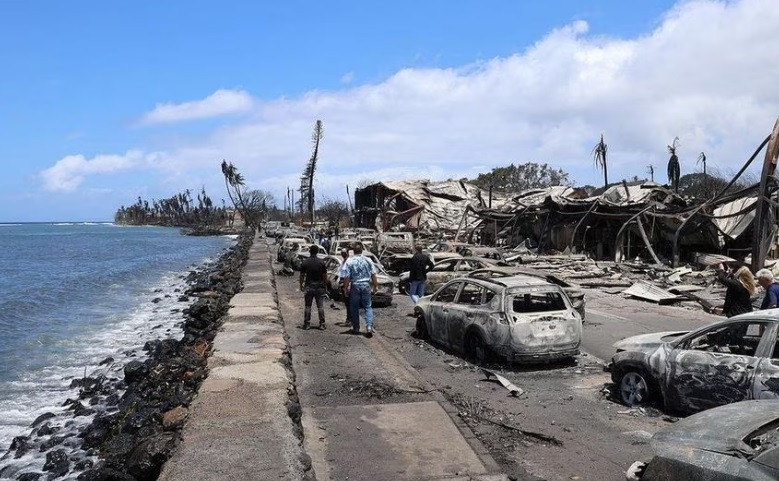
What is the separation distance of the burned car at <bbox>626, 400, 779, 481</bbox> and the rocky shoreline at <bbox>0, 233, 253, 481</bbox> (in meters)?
4.64

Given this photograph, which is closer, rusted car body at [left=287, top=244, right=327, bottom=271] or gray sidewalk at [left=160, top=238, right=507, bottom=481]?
gray sidewalk at [left=160, top=238, right=507, bottom=481]

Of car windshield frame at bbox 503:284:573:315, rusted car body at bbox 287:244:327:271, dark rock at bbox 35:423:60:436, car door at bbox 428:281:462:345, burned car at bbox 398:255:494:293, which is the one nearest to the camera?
dark rock at bbox 35:423:60:436

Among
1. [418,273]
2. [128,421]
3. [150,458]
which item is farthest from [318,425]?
[418,273]

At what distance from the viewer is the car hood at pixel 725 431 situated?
411cm

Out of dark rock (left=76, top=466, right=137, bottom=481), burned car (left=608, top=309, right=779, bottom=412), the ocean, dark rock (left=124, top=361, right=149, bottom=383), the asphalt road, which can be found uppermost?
burned car (left=608, top=309, right=779, bottom=412)

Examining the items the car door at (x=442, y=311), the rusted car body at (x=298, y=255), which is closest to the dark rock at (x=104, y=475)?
the car door at (x=442, y=311)

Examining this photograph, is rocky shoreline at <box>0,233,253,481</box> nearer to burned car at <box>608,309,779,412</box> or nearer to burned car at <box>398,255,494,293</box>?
burned car at <box>608,309,779,412</box>

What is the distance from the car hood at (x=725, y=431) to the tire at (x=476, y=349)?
551 centimetres

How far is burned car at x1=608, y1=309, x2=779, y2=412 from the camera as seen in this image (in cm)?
661

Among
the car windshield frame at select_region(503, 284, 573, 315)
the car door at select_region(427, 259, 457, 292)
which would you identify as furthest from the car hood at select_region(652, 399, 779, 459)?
the car door at select_region(427, 259, 457, 292)

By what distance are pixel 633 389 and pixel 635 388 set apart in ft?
0.13

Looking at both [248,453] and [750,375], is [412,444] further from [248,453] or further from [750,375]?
[750,375]

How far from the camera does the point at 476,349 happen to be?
10.6 meters

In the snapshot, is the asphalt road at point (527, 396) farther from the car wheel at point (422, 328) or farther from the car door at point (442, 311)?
the car door at point (442, 311)
